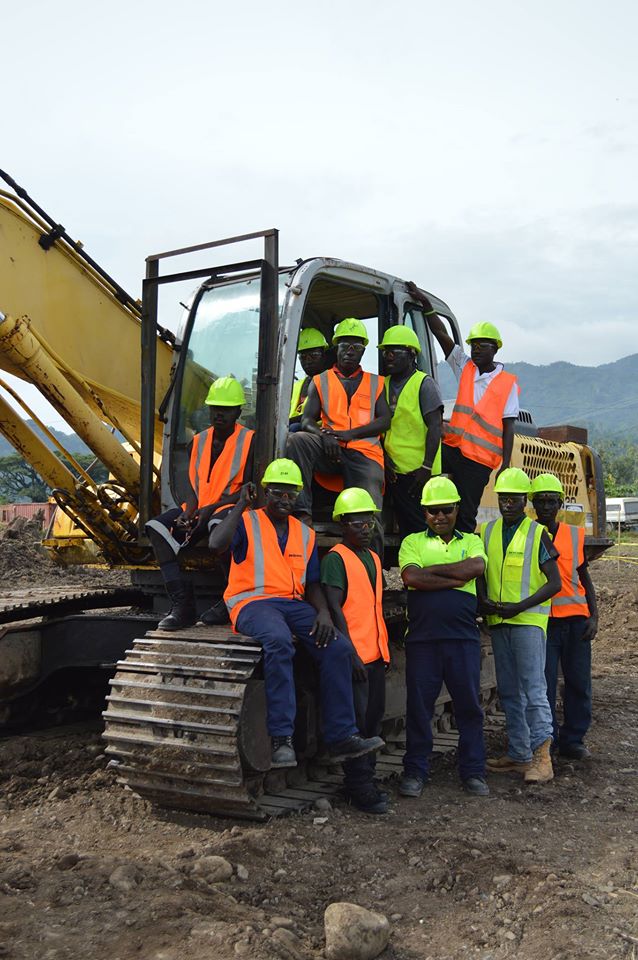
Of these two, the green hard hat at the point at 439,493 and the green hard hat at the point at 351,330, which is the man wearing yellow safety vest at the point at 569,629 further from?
the green hard hat at the point at 351,330

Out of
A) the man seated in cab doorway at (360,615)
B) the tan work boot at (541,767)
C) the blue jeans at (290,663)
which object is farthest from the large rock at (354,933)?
the tan work boot at (541,767)

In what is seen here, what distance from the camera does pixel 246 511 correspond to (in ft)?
18.3

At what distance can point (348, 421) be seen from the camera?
6.10 m

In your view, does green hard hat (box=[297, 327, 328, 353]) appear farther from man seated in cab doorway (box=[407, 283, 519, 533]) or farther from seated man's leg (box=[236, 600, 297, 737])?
seated man's leg (box=[236, 600, 297, 737])

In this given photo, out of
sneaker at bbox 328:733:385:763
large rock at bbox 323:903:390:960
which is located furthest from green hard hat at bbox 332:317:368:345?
large rock at bbox 323:903:390:960

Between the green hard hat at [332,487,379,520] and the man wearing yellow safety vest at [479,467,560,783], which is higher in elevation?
the green hard hat at [332,487,379,520]

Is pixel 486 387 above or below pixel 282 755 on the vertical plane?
above

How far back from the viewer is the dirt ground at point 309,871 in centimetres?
382

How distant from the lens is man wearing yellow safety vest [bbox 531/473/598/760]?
23.2ft

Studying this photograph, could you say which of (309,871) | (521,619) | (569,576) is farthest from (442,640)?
(309,871)

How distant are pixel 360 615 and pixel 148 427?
1717mm

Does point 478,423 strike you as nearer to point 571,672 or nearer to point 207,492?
point 571,672

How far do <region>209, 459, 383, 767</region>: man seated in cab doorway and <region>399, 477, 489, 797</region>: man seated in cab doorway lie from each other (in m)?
0.67

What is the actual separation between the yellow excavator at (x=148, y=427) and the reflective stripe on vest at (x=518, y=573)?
2.12ft
